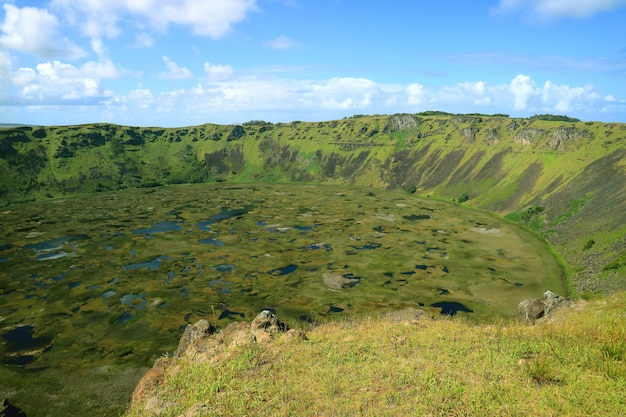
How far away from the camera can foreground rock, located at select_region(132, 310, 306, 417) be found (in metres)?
20.2

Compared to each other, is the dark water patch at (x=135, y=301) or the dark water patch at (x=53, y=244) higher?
the dark water patch at (x=53, y=244)

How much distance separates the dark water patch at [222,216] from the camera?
11384 cm

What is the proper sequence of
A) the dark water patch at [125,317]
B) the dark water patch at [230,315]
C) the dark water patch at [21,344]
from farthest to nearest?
the dark water patch at [230,315], the dark water patch at [125,317], the dark water patch at [21,344]

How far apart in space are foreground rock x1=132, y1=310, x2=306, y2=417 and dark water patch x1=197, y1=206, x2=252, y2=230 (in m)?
84.9

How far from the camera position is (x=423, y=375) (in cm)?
1756

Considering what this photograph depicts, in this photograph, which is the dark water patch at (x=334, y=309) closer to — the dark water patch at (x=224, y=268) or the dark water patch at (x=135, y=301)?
the dark water patch at (x=224, y=268)

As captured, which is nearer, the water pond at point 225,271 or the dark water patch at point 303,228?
the water pond at point 225,271

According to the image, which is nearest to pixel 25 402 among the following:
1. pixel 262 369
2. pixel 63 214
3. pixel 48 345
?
pixel 48 345

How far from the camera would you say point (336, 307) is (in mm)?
59500

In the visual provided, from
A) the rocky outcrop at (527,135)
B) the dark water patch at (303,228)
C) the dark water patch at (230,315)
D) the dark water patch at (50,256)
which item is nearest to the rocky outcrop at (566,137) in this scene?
the rocky outcrop at (527,135)

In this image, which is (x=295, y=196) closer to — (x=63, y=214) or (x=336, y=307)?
(x=63, y=214)

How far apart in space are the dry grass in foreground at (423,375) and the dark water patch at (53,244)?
295ft

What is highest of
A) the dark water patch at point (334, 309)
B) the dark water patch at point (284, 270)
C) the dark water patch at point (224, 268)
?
the dark water patch at point (284, 270)

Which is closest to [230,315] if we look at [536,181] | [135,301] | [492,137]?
[135,301]
